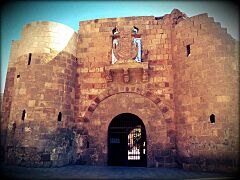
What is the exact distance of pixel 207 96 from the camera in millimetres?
7922

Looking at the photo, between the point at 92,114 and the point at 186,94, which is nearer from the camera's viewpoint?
the point at 186,94

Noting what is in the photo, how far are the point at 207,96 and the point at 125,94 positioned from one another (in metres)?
3.58

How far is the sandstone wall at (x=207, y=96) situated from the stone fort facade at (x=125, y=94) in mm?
35

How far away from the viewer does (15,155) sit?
8172mm

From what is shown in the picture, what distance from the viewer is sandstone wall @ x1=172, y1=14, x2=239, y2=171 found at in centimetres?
737

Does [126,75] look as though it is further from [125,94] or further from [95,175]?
[95,175]

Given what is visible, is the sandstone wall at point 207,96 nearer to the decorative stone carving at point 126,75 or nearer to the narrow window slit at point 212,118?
the narrow window slit at point 212,118

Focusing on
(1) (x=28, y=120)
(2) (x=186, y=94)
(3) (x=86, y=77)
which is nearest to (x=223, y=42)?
(2) (x=186, y=94)

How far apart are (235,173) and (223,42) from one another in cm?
500

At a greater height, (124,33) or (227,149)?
(124,33)

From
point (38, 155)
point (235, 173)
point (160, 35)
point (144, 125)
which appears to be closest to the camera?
point (235, 173)

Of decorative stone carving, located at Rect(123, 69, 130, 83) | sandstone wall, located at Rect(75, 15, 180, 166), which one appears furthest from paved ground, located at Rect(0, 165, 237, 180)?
decorative stone carving, located at Rect(123, 69, 130, 83)

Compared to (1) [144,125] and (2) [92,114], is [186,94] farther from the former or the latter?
(2) [92,114]

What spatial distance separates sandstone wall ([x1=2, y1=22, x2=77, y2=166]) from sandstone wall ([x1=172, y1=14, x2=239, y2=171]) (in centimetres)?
504
